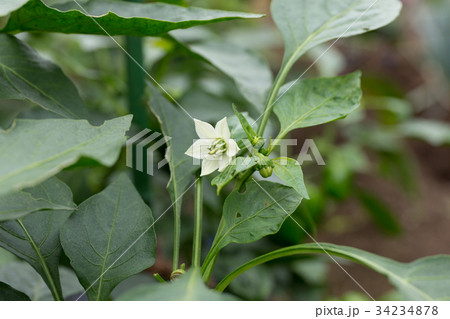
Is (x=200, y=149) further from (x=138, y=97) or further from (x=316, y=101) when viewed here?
(x=138, y=97)

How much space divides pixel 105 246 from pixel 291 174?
0.46 ft

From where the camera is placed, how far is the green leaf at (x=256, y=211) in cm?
30

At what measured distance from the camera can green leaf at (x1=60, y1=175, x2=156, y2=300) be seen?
318mm

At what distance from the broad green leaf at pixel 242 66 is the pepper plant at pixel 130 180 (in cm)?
6

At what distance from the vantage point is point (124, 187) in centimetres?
33

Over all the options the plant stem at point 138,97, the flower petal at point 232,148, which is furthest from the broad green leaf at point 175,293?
the plant stem at point 138,97

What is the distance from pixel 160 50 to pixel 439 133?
22.5 inches

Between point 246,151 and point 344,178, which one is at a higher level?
point 246,151

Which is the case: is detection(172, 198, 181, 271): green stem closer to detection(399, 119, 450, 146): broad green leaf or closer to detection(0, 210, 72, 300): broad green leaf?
detection(0, 210, 72, 300): broad green leaf

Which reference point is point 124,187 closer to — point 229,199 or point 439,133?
point 229,199

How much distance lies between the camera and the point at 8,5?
296 mm

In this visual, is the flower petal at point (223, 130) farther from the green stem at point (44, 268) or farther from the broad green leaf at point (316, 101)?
the green stem at point (44, 268)

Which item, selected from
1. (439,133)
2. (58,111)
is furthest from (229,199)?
(439,133)
